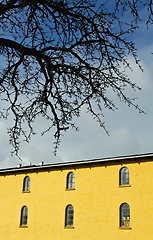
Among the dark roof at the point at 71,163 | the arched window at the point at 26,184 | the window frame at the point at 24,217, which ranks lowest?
the window frame at the point at 24,217

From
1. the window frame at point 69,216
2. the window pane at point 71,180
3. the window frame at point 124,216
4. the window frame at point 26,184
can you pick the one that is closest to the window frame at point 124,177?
the window frame at point 124,216

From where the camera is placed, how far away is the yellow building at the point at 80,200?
85.6 feet

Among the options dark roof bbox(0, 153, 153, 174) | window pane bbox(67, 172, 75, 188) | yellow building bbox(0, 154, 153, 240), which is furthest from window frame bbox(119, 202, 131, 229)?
window pane bbox(67, 172, 75, 188)

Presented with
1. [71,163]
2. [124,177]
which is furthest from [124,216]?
[71,163]

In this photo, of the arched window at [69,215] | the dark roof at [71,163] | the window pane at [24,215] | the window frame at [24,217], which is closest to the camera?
the dark roof at [71,163]

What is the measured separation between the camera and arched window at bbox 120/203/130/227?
2601 centimetres

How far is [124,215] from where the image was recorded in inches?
1041

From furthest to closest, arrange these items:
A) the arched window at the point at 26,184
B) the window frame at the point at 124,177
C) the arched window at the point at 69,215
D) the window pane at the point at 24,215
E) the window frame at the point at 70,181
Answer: the arched window at the point at 26,184
the window pane at the point at 24,215
the window frame at the point at 70,181
the arched window at the point at 69,215
the window frame at the point at 124,177

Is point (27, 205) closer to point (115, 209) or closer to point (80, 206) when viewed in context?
point (80, 206)

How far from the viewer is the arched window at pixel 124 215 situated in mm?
26014

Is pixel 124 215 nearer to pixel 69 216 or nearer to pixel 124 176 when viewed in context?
pixel 124 176

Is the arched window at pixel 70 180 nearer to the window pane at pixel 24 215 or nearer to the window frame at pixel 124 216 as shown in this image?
the window frame at pixel 124 216

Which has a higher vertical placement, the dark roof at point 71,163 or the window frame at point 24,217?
the dark roof at point 71,163

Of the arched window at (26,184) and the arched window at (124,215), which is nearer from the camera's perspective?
the arched window at (124,215)
